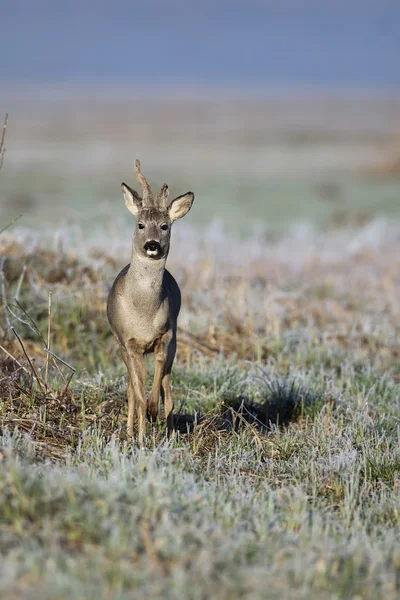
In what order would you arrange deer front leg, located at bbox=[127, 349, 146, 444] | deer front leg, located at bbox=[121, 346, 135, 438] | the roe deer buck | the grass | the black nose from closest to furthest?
the grass < the black nose < the roe deer buck < deer front leg, located at bbox=[127, 349, 146, 444] < deer front leg, located at bbox=[121, 346, 135, 438]

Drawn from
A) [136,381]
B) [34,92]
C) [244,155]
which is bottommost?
[136,381]

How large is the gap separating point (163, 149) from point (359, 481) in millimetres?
42139

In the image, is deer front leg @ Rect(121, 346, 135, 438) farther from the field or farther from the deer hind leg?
the deer hind leg

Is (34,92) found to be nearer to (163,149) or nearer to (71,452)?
(163,149)

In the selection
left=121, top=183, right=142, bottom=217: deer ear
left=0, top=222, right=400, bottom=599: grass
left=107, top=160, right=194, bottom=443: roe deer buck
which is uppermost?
left=121, top=183, right=142, bottom=217: deer ear

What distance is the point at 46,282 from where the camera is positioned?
28.1ft

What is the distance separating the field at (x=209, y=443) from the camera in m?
3.42

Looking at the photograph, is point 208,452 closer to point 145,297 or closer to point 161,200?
point 145,297

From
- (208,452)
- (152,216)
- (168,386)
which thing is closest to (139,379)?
(168,386)

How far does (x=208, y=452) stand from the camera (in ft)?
17.2

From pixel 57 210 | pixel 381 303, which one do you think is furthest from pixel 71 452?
pixel 57 210

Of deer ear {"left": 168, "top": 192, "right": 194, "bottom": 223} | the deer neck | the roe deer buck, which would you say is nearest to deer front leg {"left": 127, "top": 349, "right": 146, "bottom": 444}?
the roe deer buck

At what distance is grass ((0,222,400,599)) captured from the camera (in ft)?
11.2

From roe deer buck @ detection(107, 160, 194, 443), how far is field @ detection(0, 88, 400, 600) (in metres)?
0.38
